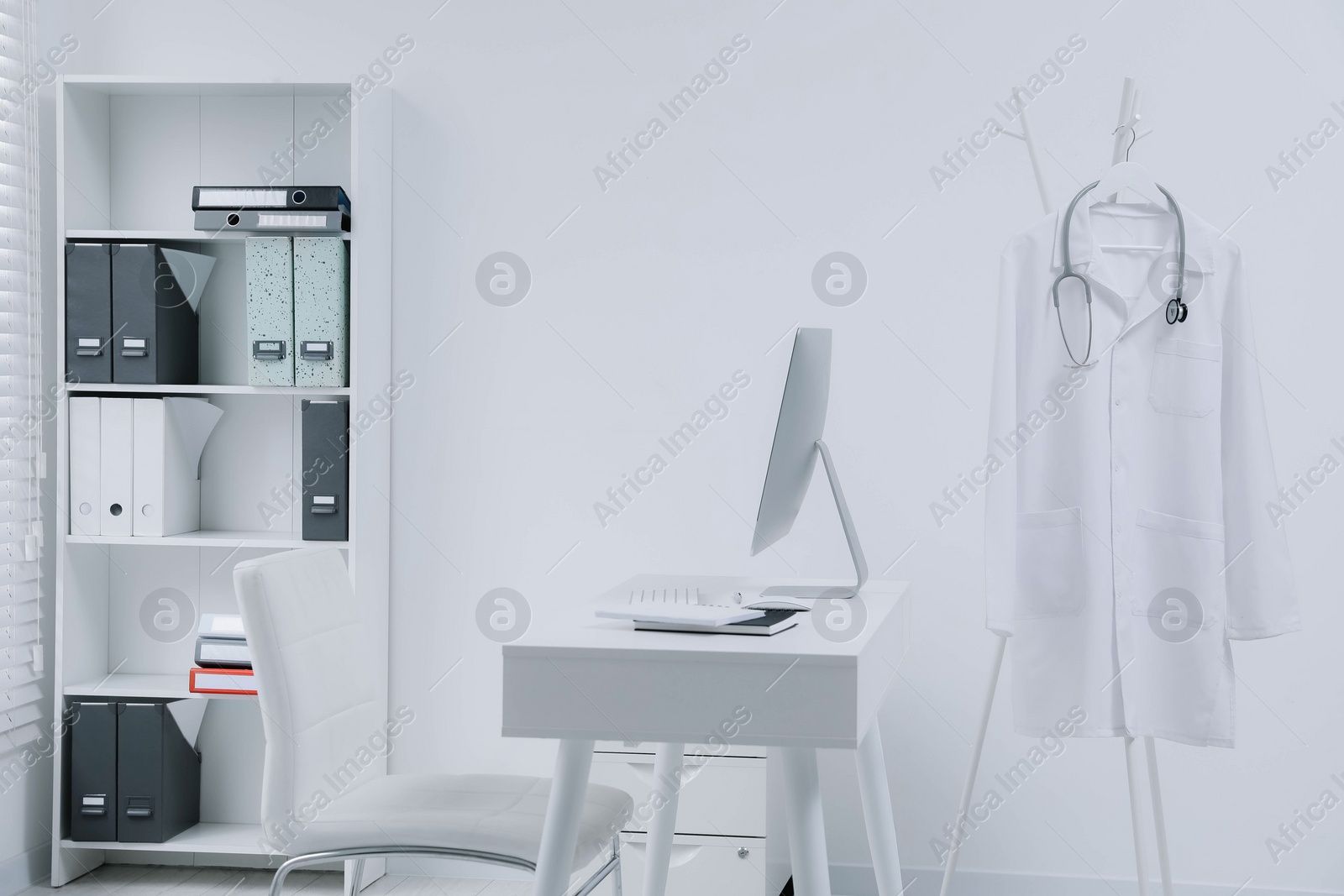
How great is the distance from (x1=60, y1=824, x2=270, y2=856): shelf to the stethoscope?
2087 mm

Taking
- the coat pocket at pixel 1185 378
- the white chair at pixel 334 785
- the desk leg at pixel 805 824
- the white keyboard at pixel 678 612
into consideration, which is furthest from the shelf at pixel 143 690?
the coat pocket at pixel 1185 378

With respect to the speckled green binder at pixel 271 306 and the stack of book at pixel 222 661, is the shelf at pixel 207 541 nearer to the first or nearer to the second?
the stack of book at pixel 222 661

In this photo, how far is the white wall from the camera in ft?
8.33

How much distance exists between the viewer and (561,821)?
150 cm

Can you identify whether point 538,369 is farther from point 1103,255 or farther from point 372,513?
point 1103,255

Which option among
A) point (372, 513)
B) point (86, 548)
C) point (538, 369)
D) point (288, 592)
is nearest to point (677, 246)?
point (538, 369)

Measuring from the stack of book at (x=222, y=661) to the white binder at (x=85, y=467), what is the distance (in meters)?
0.37

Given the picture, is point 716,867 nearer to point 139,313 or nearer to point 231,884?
point 231,884

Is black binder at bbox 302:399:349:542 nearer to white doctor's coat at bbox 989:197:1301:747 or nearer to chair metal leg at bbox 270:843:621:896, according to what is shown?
chair metal leg at bbox 270:843:621:896

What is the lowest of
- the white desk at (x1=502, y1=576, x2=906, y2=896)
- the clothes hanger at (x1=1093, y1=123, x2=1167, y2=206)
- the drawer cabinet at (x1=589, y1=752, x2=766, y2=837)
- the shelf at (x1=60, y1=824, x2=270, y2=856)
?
the shelf at (x1=60, y1=824, x2=270, y2=856)

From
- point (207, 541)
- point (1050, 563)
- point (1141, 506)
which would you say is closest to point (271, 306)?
point (207, 541)

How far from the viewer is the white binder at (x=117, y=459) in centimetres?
263

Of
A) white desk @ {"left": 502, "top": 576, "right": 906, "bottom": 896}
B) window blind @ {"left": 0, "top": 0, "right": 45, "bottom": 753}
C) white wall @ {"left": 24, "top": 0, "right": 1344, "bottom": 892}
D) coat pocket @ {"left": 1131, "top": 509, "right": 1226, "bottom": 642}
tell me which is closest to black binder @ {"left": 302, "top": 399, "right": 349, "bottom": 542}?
white wall @ {"left": 24, "top": 0, "right": 1344, "bottom": 892}

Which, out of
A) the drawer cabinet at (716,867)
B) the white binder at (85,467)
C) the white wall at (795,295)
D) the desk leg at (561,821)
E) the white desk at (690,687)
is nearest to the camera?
the white desk at (690,687)
